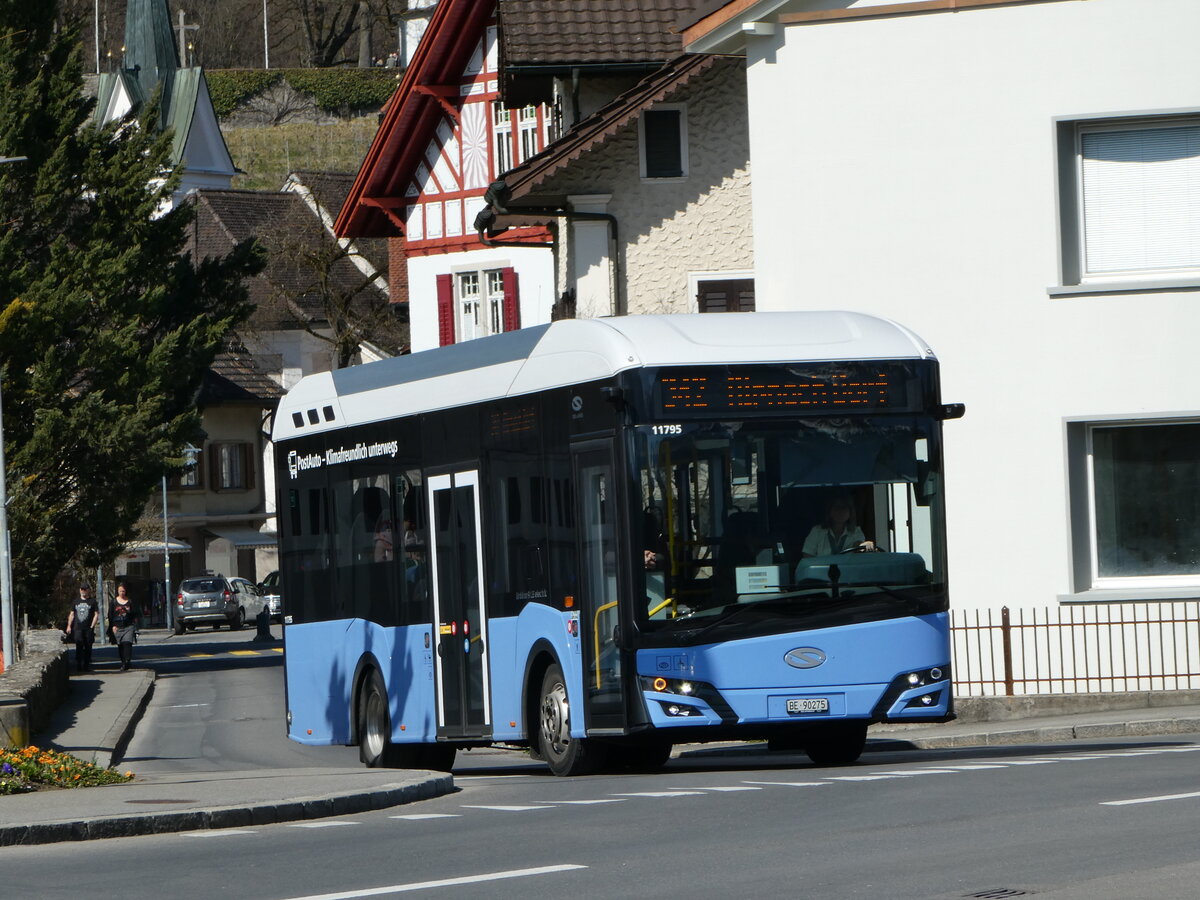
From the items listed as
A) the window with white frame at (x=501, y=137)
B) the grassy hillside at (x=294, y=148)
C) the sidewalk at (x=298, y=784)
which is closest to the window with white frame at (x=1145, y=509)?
the sidewalk at (x=298, y=784)

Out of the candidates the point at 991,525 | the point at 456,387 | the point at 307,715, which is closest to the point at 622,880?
the point at 456,387

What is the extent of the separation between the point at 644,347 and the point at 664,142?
16318 millimetres

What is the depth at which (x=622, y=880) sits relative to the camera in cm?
1010

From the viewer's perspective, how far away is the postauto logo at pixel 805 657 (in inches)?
603

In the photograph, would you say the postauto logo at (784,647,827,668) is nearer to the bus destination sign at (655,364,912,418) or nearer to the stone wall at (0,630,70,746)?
the bus destination sign at (655,364,912,418)

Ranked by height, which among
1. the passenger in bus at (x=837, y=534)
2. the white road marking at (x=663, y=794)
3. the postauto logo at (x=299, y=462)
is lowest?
the white road marking at (x=663, y=794)

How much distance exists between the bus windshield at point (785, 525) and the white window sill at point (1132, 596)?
26.6ft

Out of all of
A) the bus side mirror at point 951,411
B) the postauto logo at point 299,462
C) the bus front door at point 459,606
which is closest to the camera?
the bus side mirror at point 951,411

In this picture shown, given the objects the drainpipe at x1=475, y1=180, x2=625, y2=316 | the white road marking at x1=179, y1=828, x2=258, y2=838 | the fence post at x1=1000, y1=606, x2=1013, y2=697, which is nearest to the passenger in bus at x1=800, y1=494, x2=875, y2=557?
the white road marking at x1=179, y1=828, x2=258, y2=838

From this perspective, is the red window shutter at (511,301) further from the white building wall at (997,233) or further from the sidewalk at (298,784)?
the white building wall at (997,233)

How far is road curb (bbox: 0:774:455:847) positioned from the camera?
12984 mm

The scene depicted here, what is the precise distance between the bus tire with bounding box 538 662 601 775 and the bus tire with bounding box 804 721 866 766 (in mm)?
1929

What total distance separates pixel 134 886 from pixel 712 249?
852 inches

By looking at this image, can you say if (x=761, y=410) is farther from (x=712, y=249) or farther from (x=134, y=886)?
(x=712, y=249)
